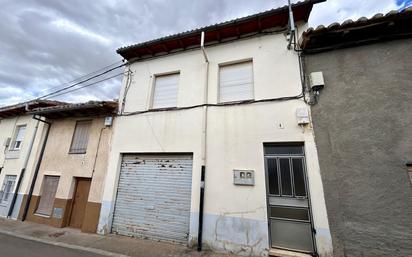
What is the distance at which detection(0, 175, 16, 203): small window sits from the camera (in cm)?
920

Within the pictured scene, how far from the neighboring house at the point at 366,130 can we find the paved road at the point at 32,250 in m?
6.57

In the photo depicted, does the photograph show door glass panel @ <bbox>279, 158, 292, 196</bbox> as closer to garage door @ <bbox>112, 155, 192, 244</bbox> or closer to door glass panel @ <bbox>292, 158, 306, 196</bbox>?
door glass panel @ <bbox>292, 158, 306, 196</bbox>

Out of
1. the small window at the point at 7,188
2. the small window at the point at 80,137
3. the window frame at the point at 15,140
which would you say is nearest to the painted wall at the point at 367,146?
the small window at the point at 80,137

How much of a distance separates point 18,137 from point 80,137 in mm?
5202

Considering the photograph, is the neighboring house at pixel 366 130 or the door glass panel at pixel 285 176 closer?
the neighboring house at pixel 366 130

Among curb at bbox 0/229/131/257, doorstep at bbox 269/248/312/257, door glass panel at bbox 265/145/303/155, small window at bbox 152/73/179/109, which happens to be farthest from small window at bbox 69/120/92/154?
doorstep at bbox 269/248/312/257

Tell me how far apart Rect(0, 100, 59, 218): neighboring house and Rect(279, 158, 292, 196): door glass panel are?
11.1 metres

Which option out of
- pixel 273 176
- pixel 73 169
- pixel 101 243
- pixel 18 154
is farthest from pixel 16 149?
pixel 273 176

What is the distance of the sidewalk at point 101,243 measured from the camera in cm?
504

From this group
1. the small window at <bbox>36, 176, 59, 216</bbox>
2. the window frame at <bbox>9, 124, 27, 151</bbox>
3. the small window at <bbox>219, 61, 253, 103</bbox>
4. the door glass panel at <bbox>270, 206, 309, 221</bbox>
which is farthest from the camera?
the window frame at <bbox>9, 124, 27, 151</bbox>

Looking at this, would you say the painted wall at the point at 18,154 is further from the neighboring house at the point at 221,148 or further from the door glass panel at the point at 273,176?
the door glass panel at the point at 273,176

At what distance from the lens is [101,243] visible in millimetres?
5688

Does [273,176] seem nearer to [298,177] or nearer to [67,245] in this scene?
[298,177]

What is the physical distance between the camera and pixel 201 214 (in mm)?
5414
